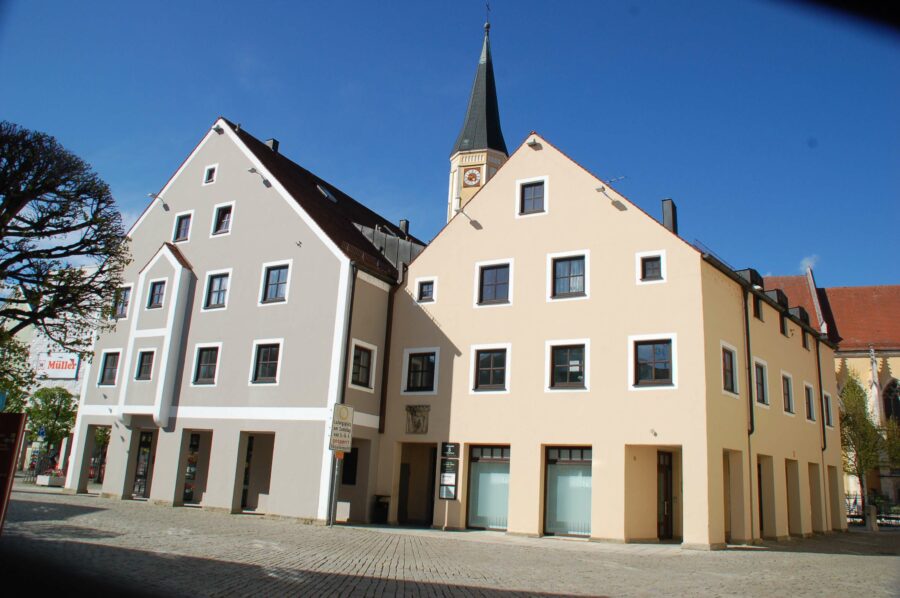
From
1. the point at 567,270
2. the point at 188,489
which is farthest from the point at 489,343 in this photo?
the point at 188,489

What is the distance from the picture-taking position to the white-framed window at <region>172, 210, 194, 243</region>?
3142cm

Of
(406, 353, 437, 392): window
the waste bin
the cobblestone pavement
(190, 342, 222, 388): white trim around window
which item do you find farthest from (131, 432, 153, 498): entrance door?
(406, 353, 437, 392): window

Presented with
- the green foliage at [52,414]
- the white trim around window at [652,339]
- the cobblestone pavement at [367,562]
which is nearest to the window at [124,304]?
the cobblestone pavement at [367,562]

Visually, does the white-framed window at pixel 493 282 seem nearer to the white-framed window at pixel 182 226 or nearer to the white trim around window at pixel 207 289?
the white trim around window at pixel 207 289

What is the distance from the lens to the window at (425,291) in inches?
1091

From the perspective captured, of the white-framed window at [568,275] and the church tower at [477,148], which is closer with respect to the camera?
the white-framed window at [568,275]

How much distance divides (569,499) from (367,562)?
1027 cm

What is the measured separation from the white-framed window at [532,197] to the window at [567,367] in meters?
4.89

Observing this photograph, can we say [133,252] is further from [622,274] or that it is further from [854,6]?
[854,6]

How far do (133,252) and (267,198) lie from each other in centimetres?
791

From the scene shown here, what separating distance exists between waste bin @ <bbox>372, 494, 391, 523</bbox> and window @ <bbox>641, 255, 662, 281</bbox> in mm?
11420

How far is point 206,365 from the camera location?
94.8ft

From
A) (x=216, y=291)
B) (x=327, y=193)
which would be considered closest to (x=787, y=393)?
(x=327, y=193)

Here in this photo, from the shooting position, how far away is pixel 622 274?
23812mm
